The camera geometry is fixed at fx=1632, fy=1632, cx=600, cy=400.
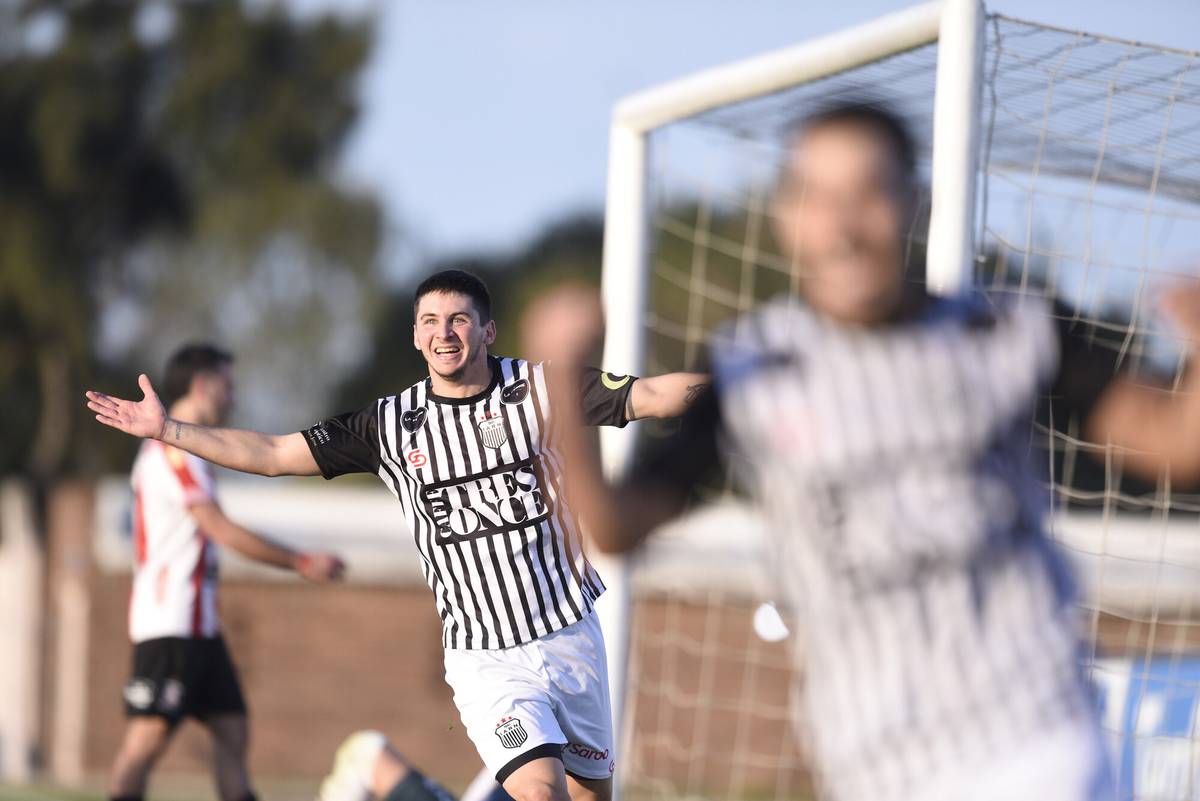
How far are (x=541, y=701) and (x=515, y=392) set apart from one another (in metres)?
0.96

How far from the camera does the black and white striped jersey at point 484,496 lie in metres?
5.04

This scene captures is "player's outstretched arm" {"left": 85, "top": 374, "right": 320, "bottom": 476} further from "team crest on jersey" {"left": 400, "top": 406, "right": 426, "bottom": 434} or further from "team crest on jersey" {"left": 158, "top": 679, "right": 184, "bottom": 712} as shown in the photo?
"team crest on jersey" {"left": 158, "top": 679, "right": 184, "bottom": 712}

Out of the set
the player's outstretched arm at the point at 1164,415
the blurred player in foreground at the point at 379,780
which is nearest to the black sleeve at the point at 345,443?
the blurred player in foreground at the point at 379,780

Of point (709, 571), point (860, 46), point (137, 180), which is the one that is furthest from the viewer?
point (137, 180)

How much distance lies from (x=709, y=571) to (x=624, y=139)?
1147 cm

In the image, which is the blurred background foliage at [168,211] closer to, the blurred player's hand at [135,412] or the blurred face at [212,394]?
the blurred face at [212,394]

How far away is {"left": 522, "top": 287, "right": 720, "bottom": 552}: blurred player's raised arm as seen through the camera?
2291mm

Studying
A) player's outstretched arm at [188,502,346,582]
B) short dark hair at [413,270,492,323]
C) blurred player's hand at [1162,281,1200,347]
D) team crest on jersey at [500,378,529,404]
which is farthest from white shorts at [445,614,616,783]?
blurred player's hand at [1162,281,1200,347]

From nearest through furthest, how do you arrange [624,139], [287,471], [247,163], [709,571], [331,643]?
[287,471] < [624,139] < [709,571] < [331,643] < [247,163]

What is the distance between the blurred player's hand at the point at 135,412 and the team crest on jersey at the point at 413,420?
0.73 meters

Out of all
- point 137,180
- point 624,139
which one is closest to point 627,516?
point 624,139

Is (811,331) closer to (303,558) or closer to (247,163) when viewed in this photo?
(303,558)

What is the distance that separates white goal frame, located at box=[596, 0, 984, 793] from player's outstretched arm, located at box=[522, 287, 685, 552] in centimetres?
174

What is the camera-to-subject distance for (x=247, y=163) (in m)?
38.0
